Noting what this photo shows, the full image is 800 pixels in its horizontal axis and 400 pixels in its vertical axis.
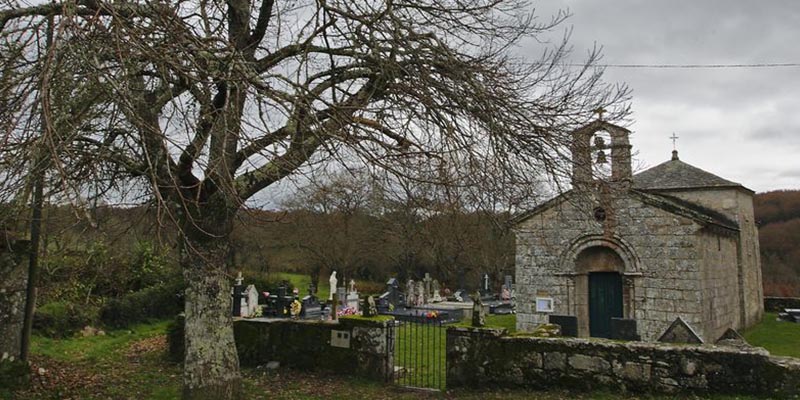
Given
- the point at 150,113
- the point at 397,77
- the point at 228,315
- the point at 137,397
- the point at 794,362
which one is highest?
the point at 397,77

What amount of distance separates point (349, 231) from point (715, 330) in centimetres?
2094

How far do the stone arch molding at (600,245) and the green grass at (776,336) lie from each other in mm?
3718

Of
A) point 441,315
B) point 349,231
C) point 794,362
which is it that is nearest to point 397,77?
point 794,362

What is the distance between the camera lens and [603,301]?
578 inches

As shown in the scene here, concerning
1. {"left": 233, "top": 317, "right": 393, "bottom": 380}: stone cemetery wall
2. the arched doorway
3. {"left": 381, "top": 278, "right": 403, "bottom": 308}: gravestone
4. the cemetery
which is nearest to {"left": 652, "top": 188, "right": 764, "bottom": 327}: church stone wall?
the arched doorway

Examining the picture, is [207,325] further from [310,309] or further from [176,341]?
[310,309]

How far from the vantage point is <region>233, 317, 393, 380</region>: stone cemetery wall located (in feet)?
28.1

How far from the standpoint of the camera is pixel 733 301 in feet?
53.4

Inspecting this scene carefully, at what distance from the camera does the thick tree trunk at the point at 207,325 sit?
6270mm

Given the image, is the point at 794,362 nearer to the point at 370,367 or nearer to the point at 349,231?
the point at 370,367

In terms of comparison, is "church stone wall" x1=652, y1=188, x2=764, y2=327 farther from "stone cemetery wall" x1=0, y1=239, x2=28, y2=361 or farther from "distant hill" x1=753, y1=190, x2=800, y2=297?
"stone cemetery wall" x1=0, y1=239, x2=28, y2=361

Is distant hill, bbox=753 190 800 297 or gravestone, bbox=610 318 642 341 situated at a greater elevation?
distant hill, bbox=753 190 800 297

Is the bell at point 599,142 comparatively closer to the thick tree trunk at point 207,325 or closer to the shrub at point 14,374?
the thick tree trunk at point 207,325

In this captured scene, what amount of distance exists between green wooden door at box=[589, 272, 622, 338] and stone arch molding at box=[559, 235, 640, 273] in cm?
65
